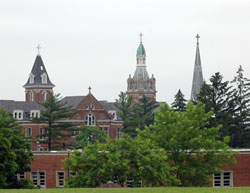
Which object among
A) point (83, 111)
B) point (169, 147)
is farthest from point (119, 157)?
point (83, 111)

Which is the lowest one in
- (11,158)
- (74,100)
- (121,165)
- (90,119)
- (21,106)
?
(121,165)

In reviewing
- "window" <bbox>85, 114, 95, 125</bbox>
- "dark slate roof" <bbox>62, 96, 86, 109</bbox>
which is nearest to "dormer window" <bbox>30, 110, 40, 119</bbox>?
"dark slate roof" <bbox>62, 96, 86, 109</bbox>

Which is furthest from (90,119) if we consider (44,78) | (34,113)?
(44,78)

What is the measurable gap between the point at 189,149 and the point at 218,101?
48.3 meters

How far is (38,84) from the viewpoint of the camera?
172 meters

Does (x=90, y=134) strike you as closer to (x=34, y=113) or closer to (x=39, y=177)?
(x=34, y=113)

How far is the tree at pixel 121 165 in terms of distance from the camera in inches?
2282

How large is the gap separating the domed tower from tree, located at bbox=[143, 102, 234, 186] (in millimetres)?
106752

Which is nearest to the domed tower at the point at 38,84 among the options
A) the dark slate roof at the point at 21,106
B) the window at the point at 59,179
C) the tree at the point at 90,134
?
the dark slate roof at the point at 21,106

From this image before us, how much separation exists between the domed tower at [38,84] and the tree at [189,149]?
106752 mm

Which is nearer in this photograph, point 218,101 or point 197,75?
point 218,101

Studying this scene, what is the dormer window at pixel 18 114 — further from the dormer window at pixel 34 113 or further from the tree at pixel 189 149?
the tree at pixel 189 149

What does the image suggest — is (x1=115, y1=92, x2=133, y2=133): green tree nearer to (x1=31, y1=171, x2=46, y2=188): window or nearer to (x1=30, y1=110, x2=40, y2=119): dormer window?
(x1=30, y1=110, x2=40, y2=119): dormer window

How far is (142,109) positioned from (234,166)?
84950mm
